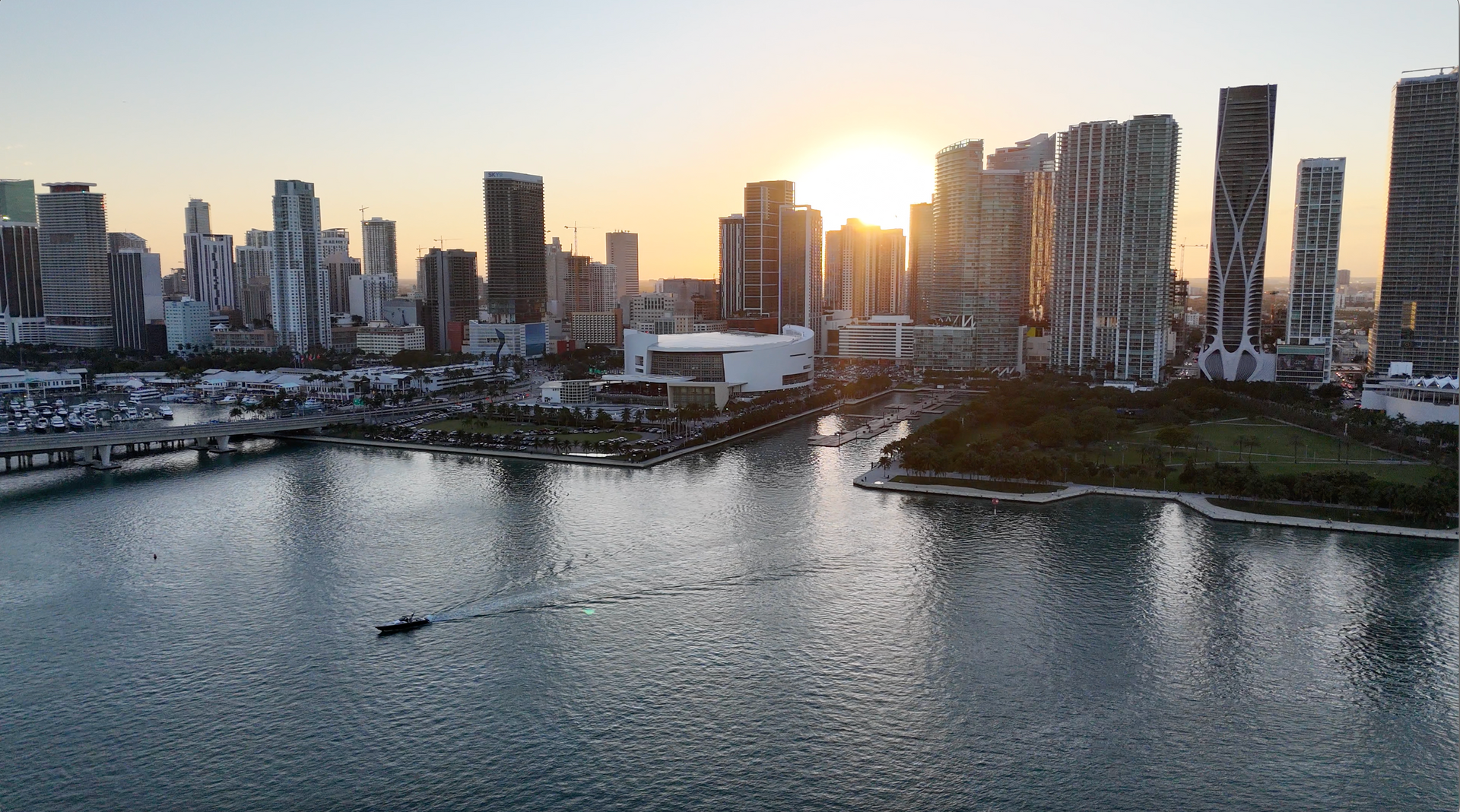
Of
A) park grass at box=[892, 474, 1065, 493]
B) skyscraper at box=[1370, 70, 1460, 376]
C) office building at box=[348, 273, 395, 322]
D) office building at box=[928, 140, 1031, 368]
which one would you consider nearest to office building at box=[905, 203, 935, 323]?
office building at box=[928, 140, 1031, 368]

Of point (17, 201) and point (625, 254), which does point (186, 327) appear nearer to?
point (17, 201)

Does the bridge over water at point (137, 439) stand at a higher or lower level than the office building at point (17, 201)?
lower

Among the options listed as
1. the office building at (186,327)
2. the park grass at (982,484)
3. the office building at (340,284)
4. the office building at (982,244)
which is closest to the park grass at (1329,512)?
the park grass at (982,484)

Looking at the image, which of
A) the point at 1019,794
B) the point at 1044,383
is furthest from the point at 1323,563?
the point at 1044,383

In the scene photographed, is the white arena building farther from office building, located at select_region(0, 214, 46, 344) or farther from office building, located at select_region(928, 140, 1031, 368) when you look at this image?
office building, located at select_region(0, 214, 46, 344)

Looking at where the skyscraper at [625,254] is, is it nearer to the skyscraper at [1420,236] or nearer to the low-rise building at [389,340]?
the low-rise building at [389,340]

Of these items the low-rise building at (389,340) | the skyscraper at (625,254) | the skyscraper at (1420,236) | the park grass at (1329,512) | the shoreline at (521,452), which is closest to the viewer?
the park grass at (1329,512)
